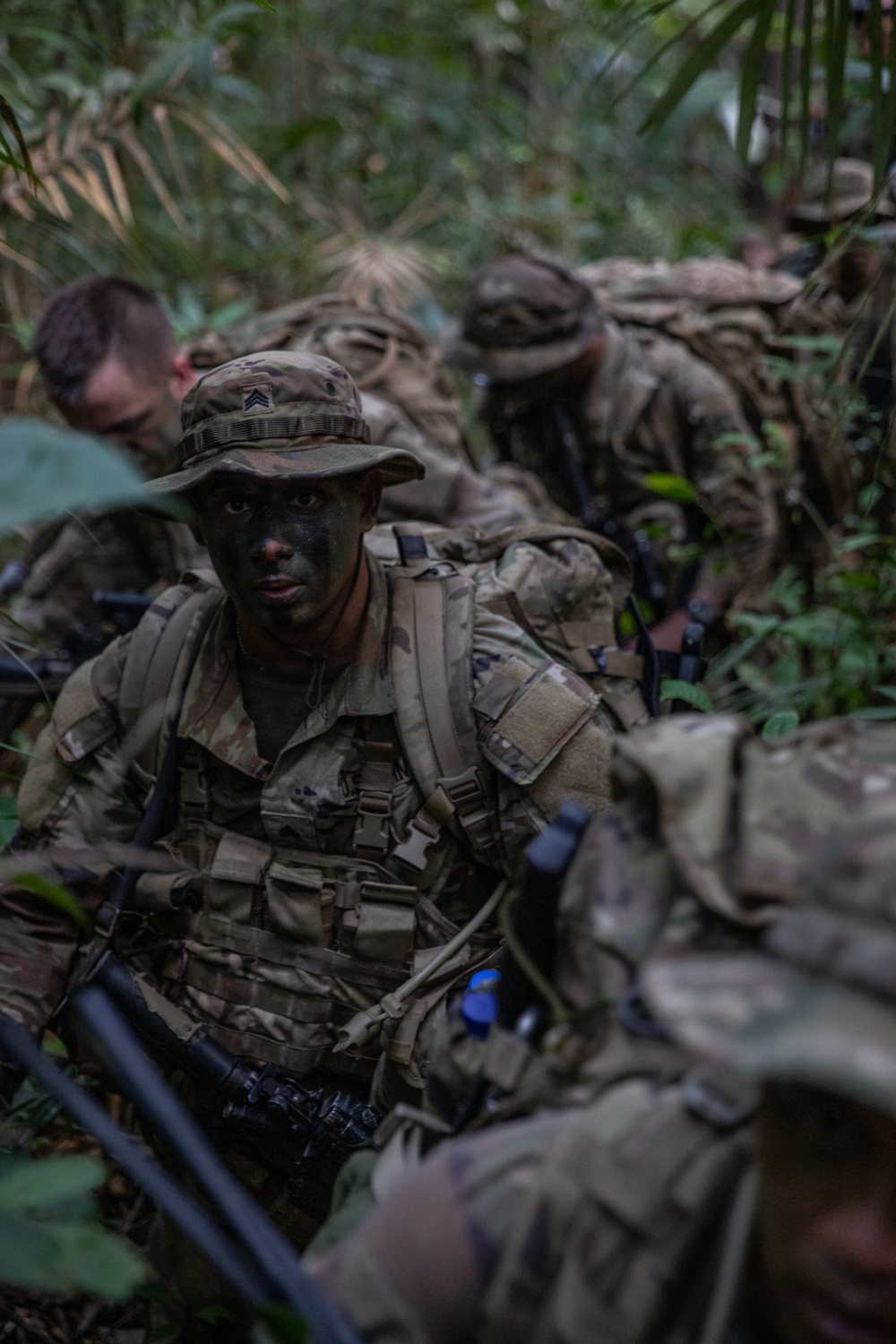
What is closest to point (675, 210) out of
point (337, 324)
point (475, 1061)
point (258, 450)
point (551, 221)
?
point (551, 221)

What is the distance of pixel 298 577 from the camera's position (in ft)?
8.79

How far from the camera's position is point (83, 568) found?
5055mm

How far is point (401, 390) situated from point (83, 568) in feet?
4.95

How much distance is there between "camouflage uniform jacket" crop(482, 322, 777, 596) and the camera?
17.5ft

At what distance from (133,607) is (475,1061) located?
8.45 feet

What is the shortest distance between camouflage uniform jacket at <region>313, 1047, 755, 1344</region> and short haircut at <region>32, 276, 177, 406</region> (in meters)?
3.29

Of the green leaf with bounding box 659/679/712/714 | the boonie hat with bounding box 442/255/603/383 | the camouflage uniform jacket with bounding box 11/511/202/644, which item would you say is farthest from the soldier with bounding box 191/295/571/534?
the green leaf with bounding box 659/679/712/714

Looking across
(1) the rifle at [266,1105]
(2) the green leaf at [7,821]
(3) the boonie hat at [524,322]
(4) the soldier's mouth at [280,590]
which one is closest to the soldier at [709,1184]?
(2) the green leaf at [7,821]

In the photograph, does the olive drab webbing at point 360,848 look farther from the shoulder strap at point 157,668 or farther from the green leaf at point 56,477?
the green leaf at point 56,477

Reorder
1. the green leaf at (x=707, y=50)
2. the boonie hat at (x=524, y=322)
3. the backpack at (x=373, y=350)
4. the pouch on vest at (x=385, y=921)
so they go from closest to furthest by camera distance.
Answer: the pouch on vest at (x=385, y=921) → the green leaf at (x=707, y=50) → the backpack at (x=373, y=350) → the boonie hat at (x=524, y=322)

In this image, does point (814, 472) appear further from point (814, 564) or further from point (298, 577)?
point (298, 577)

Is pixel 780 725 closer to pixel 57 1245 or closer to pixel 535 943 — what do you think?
pixel 535 943

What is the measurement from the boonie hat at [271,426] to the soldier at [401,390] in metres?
1.17

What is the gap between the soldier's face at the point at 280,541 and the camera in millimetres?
2654
